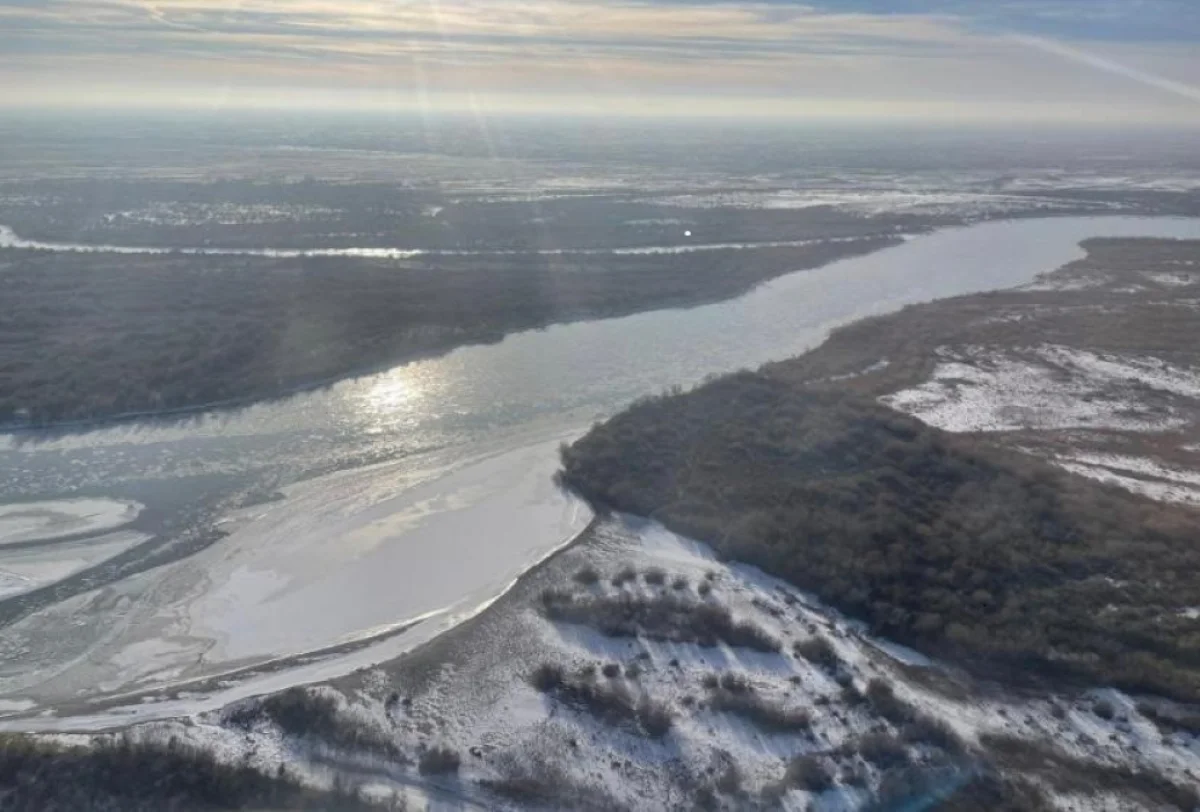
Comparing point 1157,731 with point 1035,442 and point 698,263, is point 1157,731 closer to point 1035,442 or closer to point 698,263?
point 1035,442

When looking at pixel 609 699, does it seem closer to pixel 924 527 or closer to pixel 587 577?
pixel 587 577

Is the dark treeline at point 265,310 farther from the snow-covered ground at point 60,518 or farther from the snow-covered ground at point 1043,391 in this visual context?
→ the snow-covered ground at point 1043,391

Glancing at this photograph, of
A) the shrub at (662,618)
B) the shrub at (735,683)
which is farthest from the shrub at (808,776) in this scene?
the shrub at (662,618)

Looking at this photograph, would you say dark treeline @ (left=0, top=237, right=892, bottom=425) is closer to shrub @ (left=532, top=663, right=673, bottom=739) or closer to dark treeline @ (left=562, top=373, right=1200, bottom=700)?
dark treeline @ (left=562, top=373, right=1200, bottom=700)

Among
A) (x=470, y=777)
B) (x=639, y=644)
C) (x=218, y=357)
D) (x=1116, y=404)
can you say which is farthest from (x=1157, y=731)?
(x=218, y=357)

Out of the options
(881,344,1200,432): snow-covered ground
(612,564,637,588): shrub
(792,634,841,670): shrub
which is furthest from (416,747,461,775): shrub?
(881,344,1200,432): snow-covered ground

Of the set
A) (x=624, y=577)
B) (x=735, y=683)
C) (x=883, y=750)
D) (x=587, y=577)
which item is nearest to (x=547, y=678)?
(x=735, y=683)
